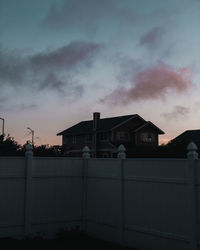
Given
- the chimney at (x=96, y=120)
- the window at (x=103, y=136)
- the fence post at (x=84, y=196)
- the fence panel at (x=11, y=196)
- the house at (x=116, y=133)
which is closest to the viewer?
the fence panel at (x=11, y=196)

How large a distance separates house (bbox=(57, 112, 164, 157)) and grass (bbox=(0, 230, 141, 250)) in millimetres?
31771

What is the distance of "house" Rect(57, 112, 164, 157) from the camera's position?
4369cm

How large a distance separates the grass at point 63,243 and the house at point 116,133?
104ft

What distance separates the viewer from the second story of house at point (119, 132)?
43719 millimetres

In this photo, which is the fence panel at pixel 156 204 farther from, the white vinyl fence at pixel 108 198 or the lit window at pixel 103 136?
the lit window at pixel 103 136

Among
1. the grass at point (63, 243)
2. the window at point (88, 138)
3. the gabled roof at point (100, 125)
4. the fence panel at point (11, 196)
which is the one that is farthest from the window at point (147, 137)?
the fence panel at point (11, 196)

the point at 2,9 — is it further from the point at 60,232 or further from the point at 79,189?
the point at 60,232

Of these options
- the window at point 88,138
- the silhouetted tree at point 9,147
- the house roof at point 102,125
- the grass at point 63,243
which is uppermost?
the house roof at point 102,125

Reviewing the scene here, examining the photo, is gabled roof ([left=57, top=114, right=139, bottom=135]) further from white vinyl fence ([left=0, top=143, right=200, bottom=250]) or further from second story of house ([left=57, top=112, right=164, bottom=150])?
white vinyl fence ([left=0, top=143, right=200, bottom=250])

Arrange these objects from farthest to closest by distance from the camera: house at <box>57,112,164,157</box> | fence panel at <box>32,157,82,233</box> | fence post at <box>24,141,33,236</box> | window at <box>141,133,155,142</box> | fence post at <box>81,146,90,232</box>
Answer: window at <box>141,133,155,142</box>, house at <box>57,112,164,157</box>, fence post at <box>81,146,90,232</box>, fence panel at <box>32,157,82,233</box>, fence post at <box>24,141,33,236</box>

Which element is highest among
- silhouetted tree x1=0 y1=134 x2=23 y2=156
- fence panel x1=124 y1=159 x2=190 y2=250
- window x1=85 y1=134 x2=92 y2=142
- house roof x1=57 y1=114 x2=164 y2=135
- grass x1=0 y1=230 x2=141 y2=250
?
house roof x1=57 y1=114 x2=164 y2=135

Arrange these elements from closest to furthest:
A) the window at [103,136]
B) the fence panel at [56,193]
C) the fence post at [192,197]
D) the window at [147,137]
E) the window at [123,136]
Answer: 1. the fence post at [192,197]
2. the fence panel at [56,193]
3. the window at [123,136]
4. the window at [103,136]
5. the window at [147,137]

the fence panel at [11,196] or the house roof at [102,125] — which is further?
the house roof at [102,125]

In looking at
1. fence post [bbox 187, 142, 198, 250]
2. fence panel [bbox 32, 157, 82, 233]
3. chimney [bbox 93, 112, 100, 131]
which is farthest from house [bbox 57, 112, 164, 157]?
fence post [bbox 187, 142, 198, 250]
